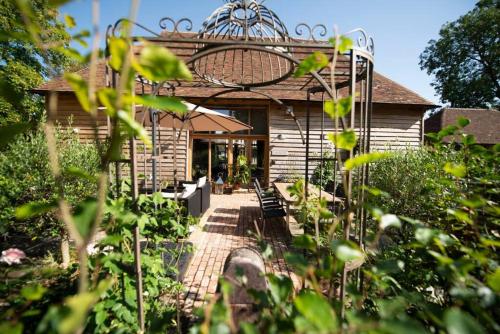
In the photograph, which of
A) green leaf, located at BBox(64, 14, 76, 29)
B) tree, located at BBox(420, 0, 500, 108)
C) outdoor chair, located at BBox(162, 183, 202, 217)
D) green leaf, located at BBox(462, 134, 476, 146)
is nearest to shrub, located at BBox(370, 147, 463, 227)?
green leaf, located at BBox(462, 134, 476, 146)

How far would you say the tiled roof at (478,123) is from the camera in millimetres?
17516

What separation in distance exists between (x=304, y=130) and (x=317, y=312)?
10492mm

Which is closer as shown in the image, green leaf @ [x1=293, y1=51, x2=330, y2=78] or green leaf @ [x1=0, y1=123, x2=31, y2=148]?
green leaf @ [x1=0, y1=123, x2=31, y2=148]

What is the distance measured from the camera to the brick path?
3.19 metres

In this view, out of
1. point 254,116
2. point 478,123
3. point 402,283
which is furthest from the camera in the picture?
point 478,123

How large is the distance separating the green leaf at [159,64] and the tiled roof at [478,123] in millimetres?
21310

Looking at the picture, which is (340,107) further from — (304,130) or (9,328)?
(304,130)

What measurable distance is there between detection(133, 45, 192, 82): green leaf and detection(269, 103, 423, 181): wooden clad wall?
10076mm

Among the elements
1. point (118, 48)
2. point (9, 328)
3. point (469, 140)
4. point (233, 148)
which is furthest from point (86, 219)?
point (233, 148)

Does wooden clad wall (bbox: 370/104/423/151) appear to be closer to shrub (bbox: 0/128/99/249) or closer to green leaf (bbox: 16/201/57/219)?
shrub (bbox: 0/128/99/249)

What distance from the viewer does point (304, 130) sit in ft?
35.0

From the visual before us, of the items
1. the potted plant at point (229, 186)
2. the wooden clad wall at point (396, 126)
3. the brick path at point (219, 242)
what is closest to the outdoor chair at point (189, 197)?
the brick path at point (219, 242)

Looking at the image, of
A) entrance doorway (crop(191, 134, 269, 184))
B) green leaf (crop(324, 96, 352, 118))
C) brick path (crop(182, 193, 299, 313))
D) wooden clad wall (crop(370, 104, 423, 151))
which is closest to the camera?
green leaf (crop(324, 96, 352, 118))

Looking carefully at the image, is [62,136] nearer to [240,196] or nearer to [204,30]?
[204,30]
